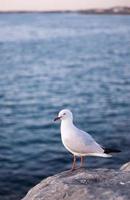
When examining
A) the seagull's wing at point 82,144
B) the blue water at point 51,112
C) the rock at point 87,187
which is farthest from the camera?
the blue water at point 51,112

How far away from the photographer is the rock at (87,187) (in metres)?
8.55

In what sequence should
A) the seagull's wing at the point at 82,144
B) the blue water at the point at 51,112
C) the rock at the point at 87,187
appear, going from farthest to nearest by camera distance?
the blue water at the point at 51,112 → the seagull's wing at the point at 82,144 → the rock at the point at 87,187

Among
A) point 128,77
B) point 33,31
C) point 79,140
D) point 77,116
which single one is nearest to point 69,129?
point 79,140

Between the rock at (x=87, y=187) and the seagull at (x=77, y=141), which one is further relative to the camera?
the seagull at (x=77, y=141)

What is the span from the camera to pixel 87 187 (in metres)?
8.89

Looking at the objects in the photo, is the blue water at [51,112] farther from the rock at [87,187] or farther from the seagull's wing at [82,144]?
the rock at [87,187]

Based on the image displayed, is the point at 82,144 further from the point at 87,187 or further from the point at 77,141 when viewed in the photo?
the point at 87,187

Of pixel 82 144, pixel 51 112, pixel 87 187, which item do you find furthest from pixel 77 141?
pixel 51 112

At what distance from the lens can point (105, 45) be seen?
111 meters

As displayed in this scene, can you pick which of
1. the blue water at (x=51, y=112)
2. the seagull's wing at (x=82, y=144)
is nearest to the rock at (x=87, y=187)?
the seagull's wing at (x=82, y=144)

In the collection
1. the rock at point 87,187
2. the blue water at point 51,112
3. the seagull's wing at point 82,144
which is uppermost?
the blue water at point 51,112

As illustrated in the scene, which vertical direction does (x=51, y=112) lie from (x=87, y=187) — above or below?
above

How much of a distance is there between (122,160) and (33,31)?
427ft

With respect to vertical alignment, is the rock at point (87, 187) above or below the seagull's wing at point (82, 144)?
below
